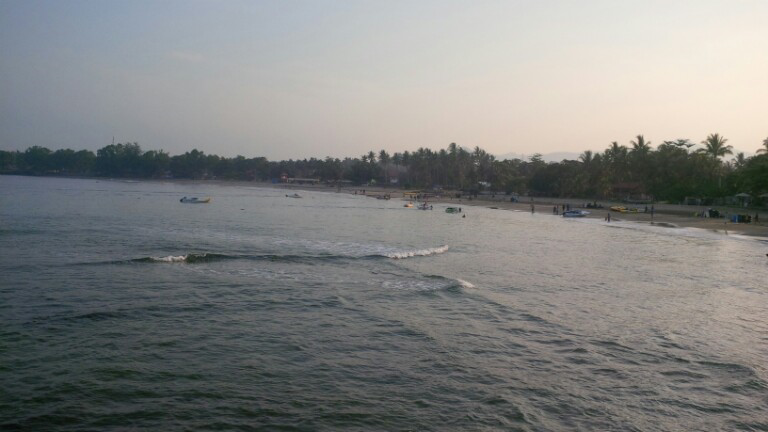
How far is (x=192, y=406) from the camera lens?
1084 centimetres

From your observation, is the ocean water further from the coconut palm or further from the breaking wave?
the coconut palm

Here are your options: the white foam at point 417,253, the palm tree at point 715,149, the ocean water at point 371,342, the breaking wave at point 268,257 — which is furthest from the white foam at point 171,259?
the palm tree at point 715,149

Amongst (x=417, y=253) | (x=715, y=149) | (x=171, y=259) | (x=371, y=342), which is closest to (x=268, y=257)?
(x=171, y=259)

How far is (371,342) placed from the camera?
598 inches

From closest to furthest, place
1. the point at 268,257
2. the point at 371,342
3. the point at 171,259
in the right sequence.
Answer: the point at 371,342 → the point at 171,259 → the point at 268,257

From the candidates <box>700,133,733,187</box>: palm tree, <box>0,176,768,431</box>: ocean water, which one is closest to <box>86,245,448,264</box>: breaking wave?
<box>0,176,768,431</box>: ocean water

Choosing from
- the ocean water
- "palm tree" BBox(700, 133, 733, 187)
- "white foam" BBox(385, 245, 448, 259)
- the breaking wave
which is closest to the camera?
the ocean water

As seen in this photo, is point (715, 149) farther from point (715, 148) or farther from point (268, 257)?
point (268, 257)

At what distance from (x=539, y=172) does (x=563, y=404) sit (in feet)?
388

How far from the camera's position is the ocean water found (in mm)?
10758

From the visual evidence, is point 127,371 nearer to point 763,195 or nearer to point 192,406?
point 192,406

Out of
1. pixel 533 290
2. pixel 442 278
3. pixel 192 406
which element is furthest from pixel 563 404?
pixel 442 278

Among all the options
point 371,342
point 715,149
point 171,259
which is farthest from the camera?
point 715,149

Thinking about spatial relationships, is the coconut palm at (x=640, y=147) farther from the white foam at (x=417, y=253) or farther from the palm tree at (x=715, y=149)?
the white foam at (x=417, y=253)
